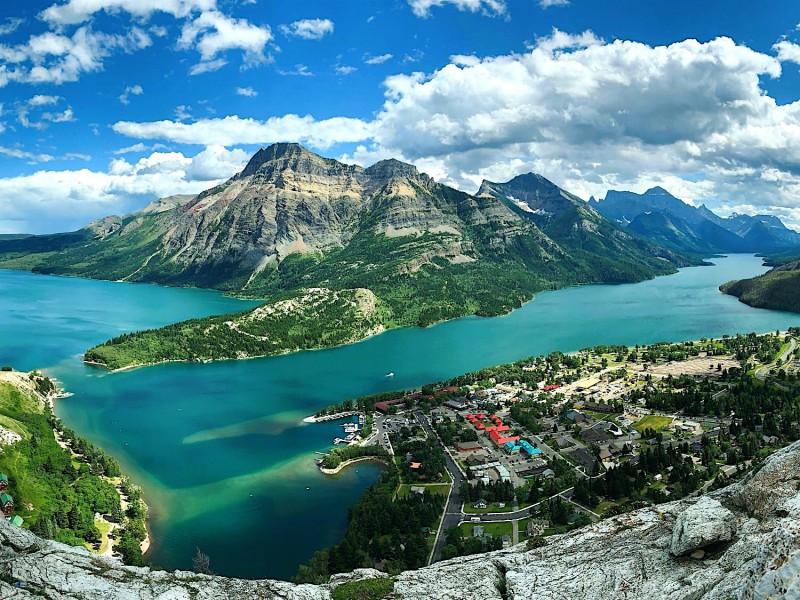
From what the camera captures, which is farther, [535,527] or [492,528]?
[492,528]

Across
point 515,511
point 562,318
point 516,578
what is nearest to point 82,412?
point 515,511

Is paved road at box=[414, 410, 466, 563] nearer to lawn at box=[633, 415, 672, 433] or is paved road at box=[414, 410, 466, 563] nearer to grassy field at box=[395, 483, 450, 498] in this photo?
grassy field at box=[395, 483, 450, 498]

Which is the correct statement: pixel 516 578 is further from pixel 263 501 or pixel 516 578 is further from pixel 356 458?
pixel 356 458

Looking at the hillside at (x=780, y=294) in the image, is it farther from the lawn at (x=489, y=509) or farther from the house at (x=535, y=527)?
the house at (x=535, y=527)

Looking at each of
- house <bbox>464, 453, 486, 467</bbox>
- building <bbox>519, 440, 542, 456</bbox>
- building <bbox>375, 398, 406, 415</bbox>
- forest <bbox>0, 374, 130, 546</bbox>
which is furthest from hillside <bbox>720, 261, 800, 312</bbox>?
forest <bbox>0, 374, 130, 546</bbox>

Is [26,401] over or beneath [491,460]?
over

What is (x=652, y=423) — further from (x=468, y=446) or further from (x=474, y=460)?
(x=474, y=460)

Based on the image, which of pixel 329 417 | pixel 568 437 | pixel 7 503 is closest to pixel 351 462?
pixel 329 417

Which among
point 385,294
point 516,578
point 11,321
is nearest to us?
point 516,578
